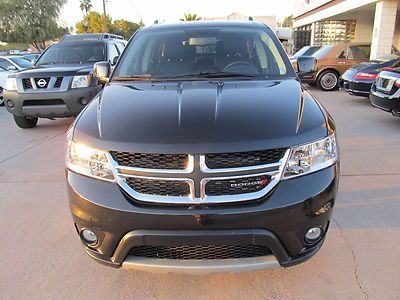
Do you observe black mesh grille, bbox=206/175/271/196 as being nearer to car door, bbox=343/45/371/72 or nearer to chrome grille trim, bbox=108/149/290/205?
chrome grille trim, bbox=108/149/290/205

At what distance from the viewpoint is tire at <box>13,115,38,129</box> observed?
7527mm

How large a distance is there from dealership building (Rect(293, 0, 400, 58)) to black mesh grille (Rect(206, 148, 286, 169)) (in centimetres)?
1521

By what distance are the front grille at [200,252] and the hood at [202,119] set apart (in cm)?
58

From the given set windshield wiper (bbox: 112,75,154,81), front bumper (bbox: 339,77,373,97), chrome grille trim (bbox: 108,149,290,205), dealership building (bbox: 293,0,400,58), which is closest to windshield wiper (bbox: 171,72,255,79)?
windshield wiper (bbox: 112,75,154,81)

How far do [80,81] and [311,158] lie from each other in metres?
5.54

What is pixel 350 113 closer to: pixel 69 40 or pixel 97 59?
pixel 97 59

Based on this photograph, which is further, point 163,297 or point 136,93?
point 136,93

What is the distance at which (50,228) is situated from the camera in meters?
3.39

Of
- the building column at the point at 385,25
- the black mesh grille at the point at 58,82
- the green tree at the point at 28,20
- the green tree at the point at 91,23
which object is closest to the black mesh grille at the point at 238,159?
the black mesh grille at the point at 58,82

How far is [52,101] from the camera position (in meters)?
6.89

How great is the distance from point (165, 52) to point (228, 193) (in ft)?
6.55

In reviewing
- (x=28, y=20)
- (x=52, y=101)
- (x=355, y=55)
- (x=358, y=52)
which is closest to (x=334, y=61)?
(x=355, y=55)

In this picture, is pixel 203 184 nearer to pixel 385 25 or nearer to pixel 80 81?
pixel 80 81

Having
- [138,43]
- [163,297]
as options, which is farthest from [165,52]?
[163,297]
